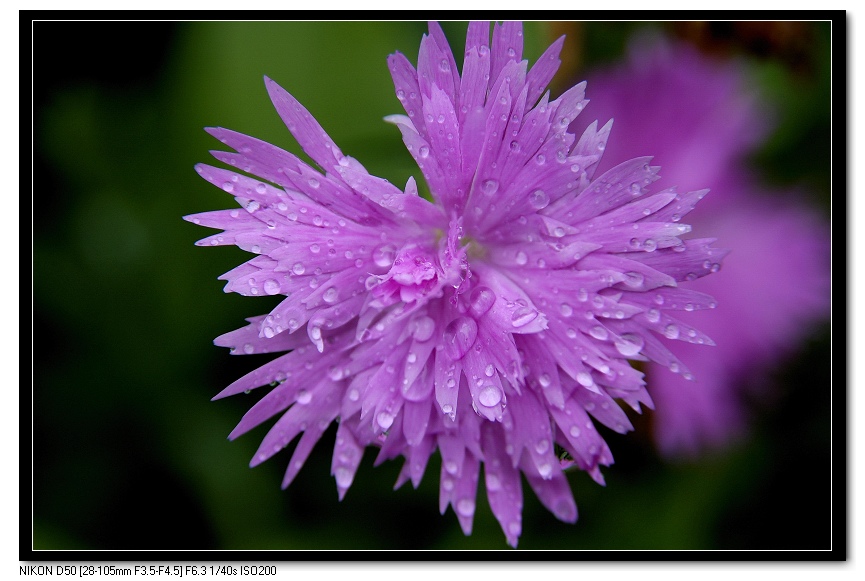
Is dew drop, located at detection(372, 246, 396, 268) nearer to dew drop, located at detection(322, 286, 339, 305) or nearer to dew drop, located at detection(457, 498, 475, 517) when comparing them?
dew drop, located at detection(322, 286, 339, 305)

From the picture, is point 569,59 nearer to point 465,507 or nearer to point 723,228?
point 723,228

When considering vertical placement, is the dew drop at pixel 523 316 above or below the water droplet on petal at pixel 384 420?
above

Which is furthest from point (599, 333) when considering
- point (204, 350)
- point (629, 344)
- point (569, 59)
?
point (204, 350)

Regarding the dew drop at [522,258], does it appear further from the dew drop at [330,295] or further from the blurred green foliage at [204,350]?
the blurred green foliage at [204,350]

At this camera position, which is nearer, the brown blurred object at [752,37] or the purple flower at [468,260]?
the purple flower at [468,260]

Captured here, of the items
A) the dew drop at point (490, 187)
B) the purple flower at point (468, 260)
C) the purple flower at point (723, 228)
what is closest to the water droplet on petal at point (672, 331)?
the purple flower at point (468, 260)

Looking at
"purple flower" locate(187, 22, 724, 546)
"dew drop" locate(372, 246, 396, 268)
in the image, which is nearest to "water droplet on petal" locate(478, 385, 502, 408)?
"purple flower" locate(187, 22, 724, 546)

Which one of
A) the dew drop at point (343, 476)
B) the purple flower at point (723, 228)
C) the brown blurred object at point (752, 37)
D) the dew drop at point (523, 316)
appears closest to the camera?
the dew drop at point (523, 316)
